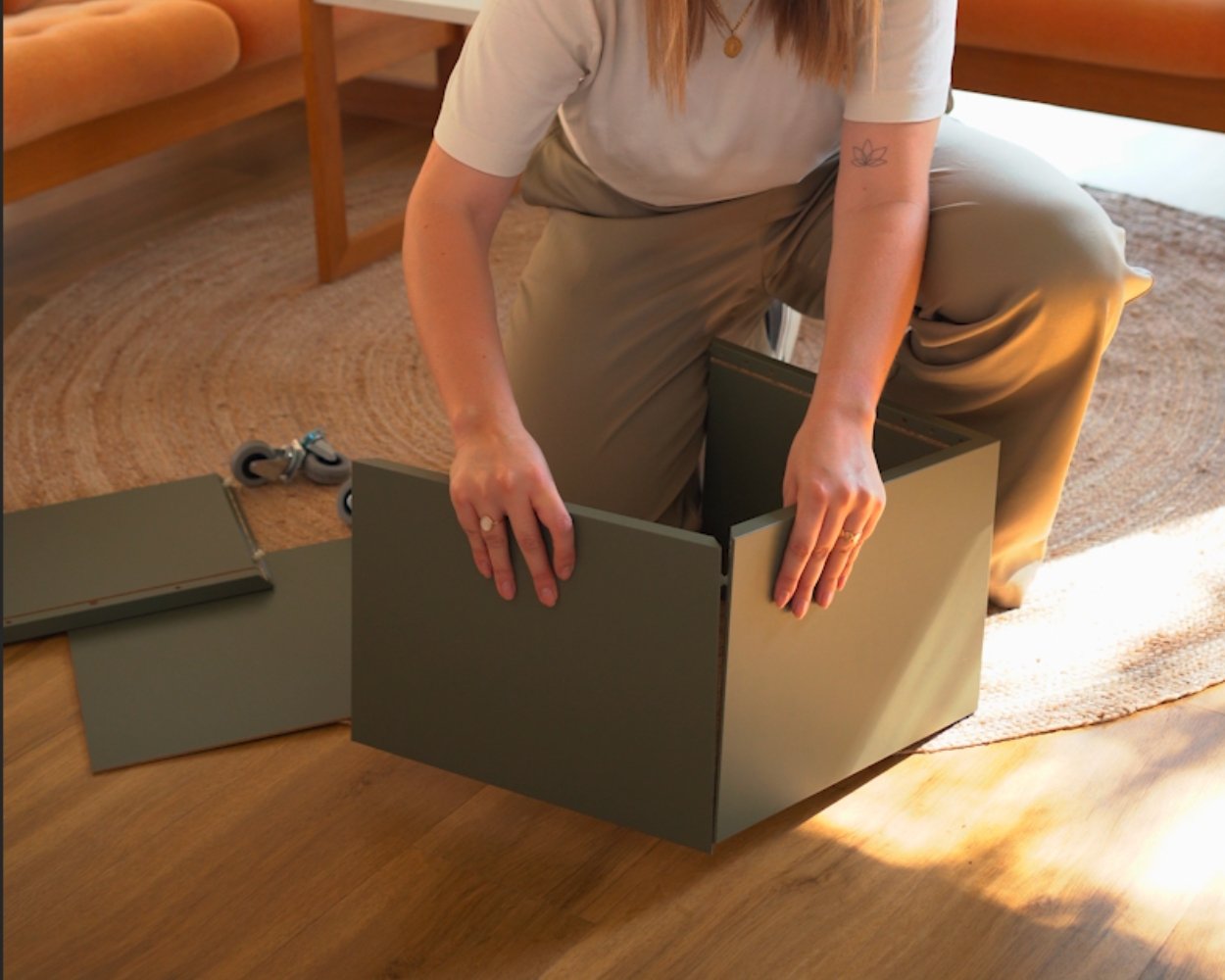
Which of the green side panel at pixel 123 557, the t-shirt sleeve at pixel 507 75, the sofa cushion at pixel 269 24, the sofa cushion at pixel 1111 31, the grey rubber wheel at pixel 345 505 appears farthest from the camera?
the sofa cushion at pixel 269 24

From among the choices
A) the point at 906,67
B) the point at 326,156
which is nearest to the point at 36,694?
the point at 906,67

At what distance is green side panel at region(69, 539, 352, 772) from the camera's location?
114cm

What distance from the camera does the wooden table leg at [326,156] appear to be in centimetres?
190

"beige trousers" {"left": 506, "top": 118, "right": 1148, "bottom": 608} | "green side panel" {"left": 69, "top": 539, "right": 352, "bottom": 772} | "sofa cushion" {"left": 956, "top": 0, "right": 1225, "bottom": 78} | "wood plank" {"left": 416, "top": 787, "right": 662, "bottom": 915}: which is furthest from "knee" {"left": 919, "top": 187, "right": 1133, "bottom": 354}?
"sofa cushion" {"left": 956, "top": 0, "right": 1225, "bottom": 78}

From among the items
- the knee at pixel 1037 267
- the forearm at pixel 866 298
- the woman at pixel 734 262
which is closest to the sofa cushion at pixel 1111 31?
the woman at pixel 734 262

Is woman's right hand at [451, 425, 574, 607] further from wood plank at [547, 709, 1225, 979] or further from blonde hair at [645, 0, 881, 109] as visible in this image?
blonde hair at [645, 0, 881, 109]

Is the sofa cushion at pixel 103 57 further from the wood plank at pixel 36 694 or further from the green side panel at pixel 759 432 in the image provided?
the green side panel at pixel 759 432

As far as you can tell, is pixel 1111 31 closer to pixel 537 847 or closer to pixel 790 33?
pixel 790 33

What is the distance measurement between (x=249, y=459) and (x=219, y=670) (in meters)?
0.34

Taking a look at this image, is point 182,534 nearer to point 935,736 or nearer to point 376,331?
point 376,331

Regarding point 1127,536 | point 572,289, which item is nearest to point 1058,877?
point 1127,536

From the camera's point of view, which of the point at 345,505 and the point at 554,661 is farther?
the point at 345,505

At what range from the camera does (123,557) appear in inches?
53.1

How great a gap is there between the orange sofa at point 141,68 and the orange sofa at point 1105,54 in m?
0.97
